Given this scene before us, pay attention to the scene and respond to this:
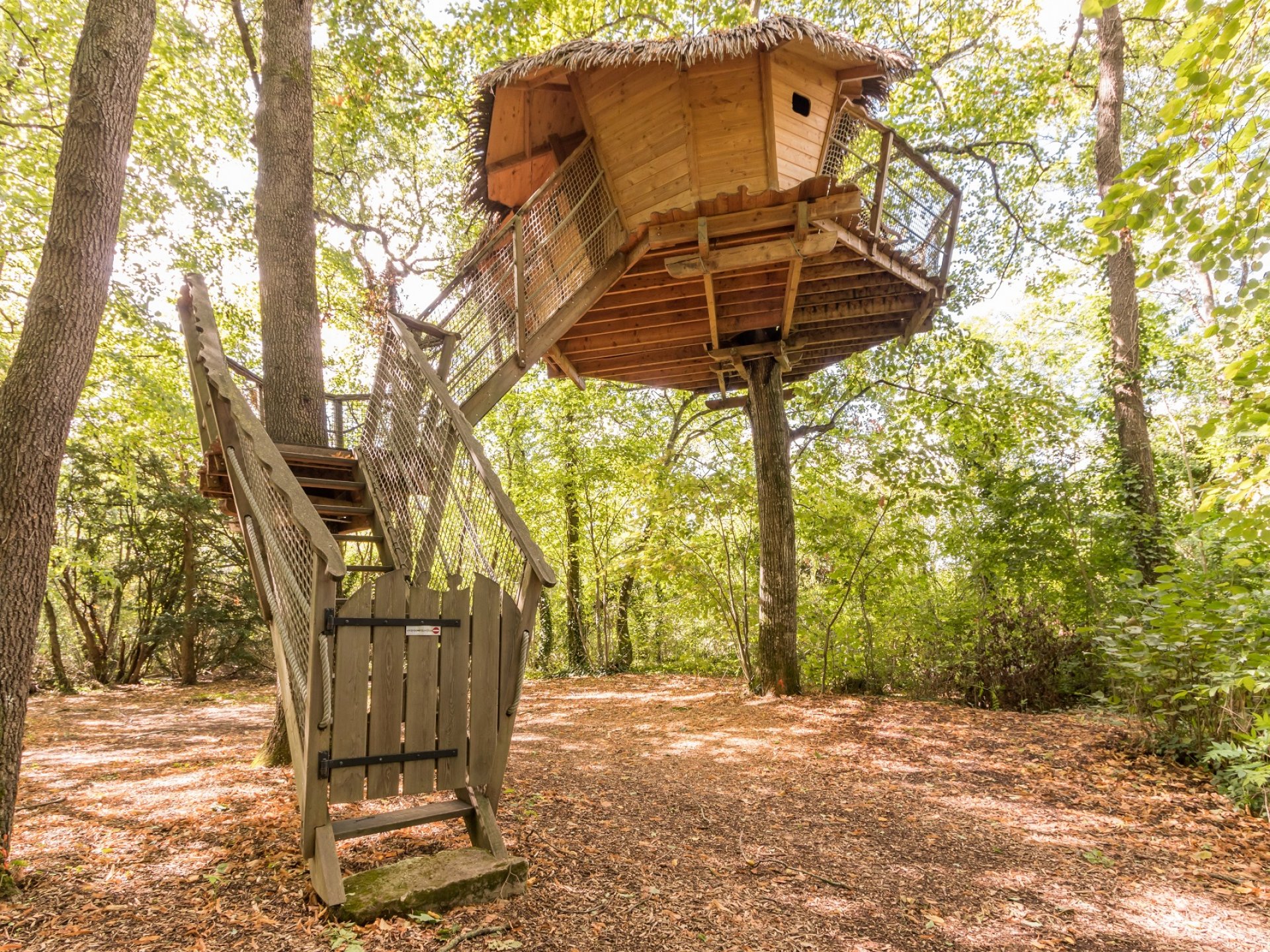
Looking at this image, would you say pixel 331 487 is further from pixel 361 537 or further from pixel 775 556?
pixel 775 556

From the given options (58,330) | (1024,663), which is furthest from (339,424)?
(1024,663)

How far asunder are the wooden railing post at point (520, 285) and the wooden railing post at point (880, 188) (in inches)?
146

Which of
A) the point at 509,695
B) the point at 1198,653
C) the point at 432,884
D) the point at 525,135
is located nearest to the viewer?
the point at 432,884

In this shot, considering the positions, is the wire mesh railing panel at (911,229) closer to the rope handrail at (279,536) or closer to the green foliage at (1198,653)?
the green foliage at (1198,653)

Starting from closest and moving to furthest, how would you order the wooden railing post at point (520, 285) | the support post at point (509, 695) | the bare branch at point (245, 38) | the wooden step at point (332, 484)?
the support post at point (509, 695) → the wooden step at point (332, 484) → the wooden railing post at point (520, 285) → the bare branch at point (245, 38)

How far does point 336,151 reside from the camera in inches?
470

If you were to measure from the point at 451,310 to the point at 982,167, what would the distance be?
10.7 m

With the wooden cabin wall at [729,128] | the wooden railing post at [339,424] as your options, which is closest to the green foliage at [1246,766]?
the wooden cabin wall at [729,128]

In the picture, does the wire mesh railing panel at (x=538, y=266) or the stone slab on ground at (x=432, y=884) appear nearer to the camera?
the stone slab on ground at (x=432, y=884)

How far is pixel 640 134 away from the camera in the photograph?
22.3 ft

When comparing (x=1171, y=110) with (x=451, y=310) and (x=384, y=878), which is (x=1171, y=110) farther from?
(x=451, y=310)

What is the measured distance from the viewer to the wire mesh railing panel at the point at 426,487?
13.0ft

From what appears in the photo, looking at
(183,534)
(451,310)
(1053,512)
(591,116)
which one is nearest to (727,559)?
(1053,512)

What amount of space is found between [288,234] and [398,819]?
18.6 ft
